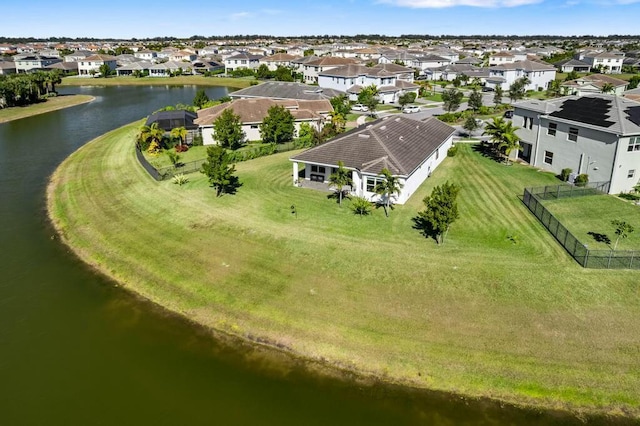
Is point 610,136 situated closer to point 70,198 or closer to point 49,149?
point 70,198

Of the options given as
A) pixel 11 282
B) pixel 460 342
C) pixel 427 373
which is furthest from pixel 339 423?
pixel 11 282

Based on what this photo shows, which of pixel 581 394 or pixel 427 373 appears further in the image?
pixel 427 373

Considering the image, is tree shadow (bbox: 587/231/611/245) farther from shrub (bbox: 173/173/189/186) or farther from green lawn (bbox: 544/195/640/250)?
shrub (bbox: 173/173/189/186)

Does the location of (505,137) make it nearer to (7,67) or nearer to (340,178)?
(340,178)

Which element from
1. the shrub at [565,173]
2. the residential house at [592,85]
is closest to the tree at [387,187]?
the shrub at [565,173]

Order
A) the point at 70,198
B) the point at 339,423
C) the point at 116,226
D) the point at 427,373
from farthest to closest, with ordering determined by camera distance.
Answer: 1. the point at 70,198
2. the point at 116,226
3. the point at 427,373
4. the point at 339,423

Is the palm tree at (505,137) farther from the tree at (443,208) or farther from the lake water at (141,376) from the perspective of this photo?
the lake water at (141,376)
